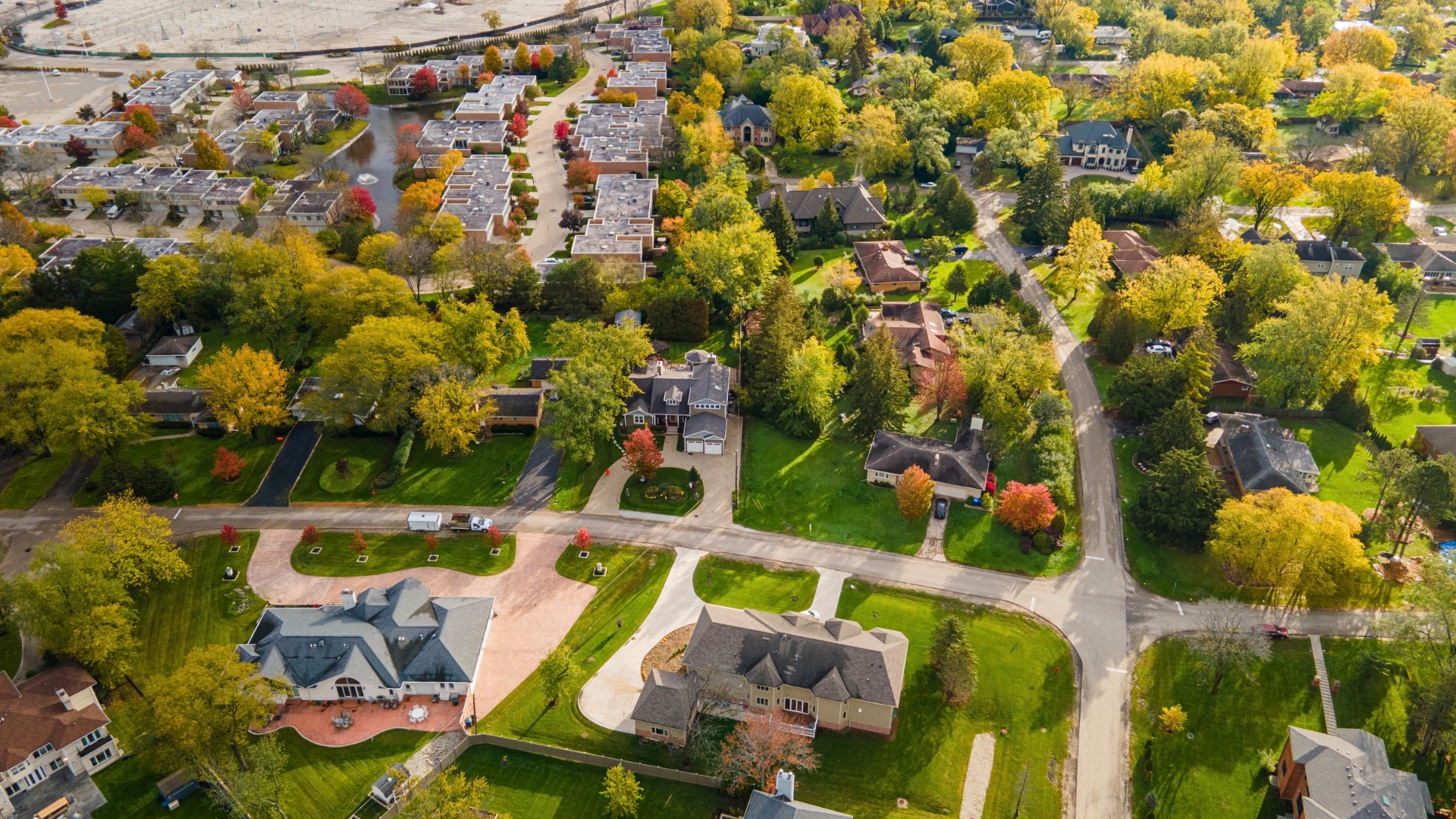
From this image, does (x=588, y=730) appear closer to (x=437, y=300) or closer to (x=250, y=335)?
(x=437, y=300)

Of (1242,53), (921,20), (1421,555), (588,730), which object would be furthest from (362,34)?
(1421,555)

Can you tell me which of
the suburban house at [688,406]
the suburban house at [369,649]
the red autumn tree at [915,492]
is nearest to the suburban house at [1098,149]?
the suburban house at [688,406]

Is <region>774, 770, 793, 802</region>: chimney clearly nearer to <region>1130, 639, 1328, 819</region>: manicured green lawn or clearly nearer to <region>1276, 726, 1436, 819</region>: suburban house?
<region>1130, 639, 1328, 819</region>: manicured green lawn

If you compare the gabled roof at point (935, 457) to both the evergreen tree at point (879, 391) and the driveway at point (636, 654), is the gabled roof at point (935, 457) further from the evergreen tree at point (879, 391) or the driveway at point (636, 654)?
the driveway at point (636, 654)

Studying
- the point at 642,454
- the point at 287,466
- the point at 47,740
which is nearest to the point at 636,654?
the point at 642,454

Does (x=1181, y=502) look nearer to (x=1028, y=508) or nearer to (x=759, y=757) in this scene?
(x=1028, y=508)

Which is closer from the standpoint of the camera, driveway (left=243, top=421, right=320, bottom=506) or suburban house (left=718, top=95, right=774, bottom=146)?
driveway (left=243, top=421, right=320, bottom=506)

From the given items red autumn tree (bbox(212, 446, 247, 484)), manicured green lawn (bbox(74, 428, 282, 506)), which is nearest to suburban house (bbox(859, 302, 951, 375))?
manicured green lawn (bbox(74, 428, 282, 506))
